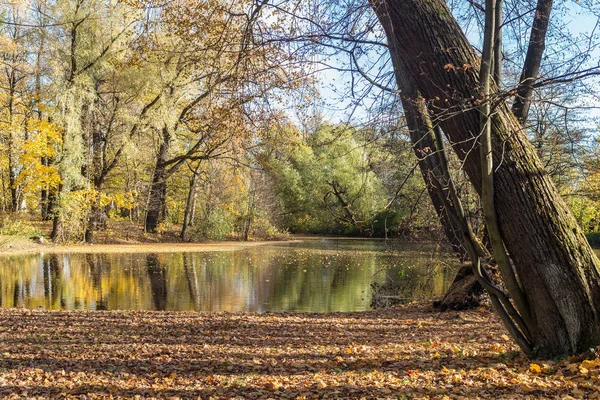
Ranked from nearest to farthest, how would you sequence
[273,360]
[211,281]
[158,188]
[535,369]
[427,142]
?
[535,369] < [427,142] < [273,360] < [211,281] < [158,188]

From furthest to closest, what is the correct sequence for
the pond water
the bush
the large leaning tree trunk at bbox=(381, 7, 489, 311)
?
the bush → the pond water → the large leaning tree trunk at bbox=(381, 7, 489, 311)

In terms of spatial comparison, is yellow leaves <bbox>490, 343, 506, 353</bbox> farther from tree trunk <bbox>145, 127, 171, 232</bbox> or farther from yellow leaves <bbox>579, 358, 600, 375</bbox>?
tree trunk <bbox>145, 127, 171, 232</bbox>

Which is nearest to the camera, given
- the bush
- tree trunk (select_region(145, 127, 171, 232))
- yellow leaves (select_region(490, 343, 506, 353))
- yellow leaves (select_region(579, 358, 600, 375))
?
yellow leaves (select_region(579, 358, 600, 375))

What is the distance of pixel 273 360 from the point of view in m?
5.17

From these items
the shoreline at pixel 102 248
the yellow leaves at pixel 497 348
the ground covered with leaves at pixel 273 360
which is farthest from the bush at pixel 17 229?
the yellow leaves at pixel 497 348

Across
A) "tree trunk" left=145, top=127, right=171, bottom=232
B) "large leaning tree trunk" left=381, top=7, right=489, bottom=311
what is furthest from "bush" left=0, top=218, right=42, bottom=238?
"large leaning tree trunk" left=381, top=7, right=489, bottom=311

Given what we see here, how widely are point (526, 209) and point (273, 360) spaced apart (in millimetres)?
2769

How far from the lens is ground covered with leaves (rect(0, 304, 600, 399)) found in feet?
12.8

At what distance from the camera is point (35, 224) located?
80.8ft

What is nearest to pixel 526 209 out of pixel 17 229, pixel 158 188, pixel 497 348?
pixel 497 348

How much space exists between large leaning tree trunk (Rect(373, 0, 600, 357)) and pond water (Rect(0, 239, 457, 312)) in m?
4.44

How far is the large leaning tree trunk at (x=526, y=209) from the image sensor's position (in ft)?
13.0

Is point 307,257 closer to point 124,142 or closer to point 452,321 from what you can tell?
point 124,142

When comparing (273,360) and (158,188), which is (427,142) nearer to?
(273,360)
